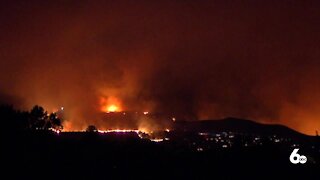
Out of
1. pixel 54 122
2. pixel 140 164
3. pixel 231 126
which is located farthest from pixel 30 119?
pixel 231 126

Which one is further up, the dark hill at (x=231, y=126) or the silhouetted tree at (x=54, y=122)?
the dark hill at (x=231, y=126)

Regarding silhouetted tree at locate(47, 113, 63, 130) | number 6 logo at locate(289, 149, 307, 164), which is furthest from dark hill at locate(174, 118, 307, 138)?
number 6 logo at locate(289, 149, 307, 164)

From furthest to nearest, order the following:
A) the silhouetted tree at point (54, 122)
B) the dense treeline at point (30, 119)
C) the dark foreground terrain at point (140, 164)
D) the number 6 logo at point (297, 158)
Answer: the silhouetted tree at point (54, 122) < the dense treeline at point (30, 119) < the number 6 logo at point (297, 158) < the dark foreground terrain at point (140, 164)

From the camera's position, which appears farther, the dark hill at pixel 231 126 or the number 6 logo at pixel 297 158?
the dark hill at pixel 231 126

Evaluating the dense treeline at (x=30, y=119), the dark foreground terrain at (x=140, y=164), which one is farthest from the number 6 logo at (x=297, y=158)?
the dense treeline at (x=30, y=119)

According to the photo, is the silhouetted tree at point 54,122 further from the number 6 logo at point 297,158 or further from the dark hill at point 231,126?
the number 6 logo at point 297,158

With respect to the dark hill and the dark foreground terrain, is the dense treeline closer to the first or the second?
the dark foreground terrain

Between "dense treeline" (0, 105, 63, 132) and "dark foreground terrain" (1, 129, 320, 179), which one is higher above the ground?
"dense treeline" (0, 105, 63, 132)

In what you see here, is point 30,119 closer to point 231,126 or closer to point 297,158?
point 297,158

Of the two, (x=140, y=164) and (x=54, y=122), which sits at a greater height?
(x=54, y=122)

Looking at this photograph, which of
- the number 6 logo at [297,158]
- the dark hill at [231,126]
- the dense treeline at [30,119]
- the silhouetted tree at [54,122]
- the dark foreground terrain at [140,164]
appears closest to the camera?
the dark foreground terrain at [140,164]

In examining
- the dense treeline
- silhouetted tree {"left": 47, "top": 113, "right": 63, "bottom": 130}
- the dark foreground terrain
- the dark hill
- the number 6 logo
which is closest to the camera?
the dark foreground terrain

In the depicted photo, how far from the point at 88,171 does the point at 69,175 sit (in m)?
1.69

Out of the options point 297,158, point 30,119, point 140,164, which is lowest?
point 140,164
